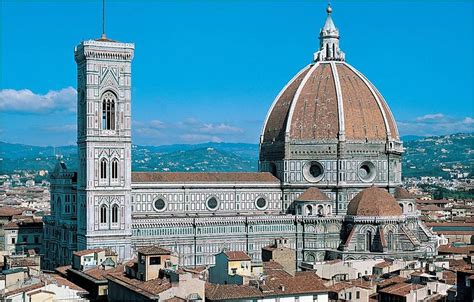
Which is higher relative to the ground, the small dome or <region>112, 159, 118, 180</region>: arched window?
<region>112, 159, 118, 180</region>: arched window

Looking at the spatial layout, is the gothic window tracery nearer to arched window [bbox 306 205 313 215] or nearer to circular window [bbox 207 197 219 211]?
circular window [bbox 207 197 219 211]

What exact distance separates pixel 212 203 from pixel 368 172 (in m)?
14.8

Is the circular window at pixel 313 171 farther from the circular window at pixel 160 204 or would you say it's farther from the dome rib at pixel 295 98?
the circular window at pixel 160 204

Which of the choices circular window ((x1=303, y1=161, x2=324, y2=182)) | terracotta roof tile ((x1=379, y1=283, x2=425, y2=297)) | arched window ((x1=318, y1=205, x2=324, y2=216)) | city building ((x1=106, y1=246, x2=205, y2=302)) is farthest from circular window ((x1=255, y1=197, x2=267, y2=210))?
terracotta roof tile ((x1=379, y1=283, x2=425, y2=297))

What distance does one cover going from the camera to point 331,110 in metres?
82.1

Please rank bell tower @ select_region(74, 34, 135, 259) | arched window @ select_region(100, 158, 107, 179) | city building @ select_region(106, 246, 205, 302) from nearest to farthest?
city building @ select_region(106, 246, 205, 302), bell tower @ select_region(74, 34, 135, 259), arched window @ select_region(100, 158, 107, 179)

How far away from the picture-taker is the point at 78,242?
7019cm

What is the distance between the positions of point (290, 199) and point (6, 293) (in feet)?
131

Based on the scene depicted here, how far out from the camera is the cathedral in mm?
70188

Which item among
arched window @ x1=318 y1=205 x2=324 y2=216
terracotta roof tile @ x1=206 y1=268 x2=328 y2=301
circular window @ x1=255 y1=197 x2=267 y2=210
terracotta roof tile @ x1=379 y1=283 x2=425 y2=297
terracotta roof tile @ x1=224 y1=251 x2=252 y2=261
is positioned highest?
circular window @ x1=255 y1=197 x2=267 y2=210

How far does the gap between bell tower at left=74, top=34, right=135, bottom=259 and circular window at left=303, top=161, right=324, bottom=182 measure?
56.8 feet

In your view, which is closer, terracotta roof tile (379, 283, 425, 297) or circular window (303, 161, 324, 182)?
terracotta roof tile (379, 283, 425, 297)

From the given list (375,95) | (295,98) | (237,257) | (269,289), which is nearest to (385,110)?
(375,95)

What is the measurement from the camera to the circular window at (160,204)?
73688 mm
